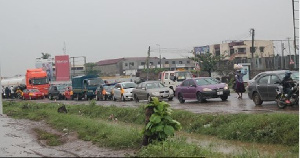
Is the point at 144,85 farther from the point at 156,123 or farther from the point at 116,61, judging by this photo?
the point at 116,61

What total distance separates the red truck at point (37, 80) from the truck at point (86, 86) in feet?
36.5

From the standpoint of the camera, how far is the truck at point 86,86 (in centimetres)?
3753

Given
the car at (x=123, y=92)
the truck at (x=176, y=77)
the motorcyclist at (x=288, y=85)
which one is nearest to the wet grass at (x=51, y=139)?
the motorcyclist at (x=288, y=85)

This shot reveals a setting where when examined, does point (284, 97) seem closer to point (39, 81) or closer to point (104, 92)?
point (104, 92)

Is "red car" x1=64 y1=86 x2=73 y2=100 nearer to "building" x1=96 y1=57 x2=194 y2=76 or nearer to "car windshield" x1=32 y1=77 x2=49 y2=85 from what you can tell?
"car windshield" x1=32 y1=77 x2=49 y2=85

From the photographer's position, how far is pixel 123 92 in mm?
30266

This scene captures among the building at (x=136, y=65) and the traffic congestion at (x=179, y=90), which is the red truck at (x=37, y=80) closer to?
the traffic congestion at (x=179, y=90)

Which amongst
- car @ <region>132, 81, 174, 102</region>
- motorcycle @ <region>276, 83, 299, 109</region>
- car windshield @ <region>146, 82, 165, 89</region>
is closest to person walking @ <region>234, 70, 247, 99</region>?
car @ <region>132, 81, 174, 102</region>

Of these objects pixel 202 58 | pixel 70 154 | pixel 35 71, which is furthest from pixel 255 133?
pixel 35 71

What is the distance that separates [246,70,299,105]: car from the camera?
1603 centimetres

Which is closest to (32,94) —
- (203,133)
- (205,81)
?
(205,81)

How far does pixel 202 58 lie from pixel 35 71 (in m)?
21.2

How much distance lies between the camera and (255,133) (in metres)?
11.3

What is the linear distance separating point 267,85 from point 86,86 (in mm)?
24070
